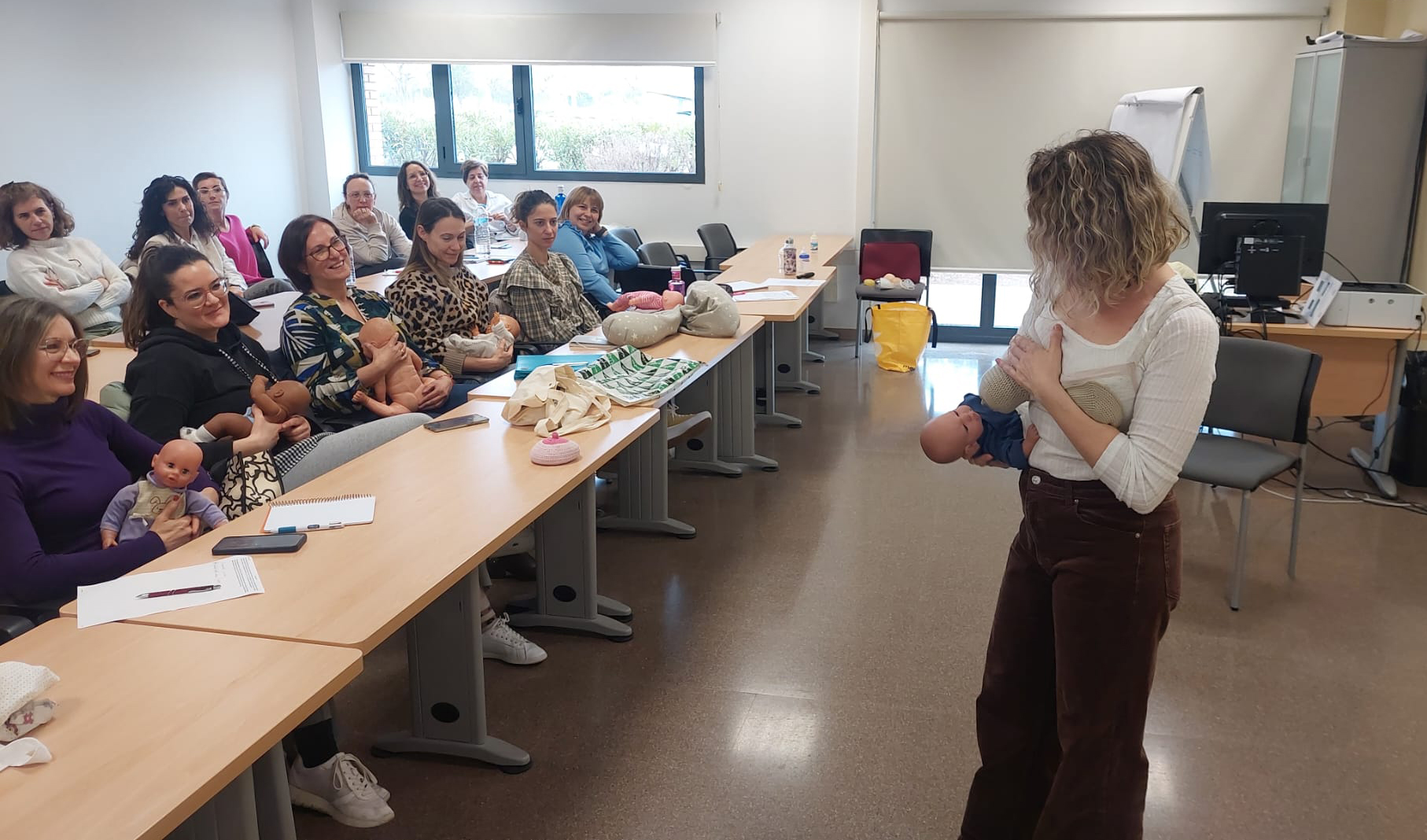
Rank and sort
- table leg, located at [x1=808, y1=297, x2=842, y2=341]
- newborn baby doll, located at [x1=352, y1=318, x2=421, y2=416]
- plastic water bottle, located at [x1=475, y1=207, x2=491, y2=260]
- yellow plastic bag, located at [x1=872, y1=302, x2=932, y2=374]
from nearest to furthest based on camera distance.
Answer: newborn baby doll, located at [x1=352, y1=318, x2=421, y2=416] → plastic water bottle, located at [x1=475, y1=207, x2=491, y2=260] → yellow plastic bag, located at [x1=872, y1=302, x2=932, y2=374] → table leg, located at [x1=808, y1=297, x2=842, y2=341]

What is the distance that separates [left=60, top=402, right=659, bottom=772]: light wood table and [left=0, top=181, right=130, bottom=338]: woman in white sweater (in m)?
2.60

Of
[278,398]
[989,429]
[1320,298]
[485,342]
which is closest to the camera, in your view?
[989,429]

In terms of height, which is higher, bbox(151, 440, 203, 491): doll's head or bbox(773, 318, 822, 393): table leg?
bbox(151, 440, 203, 491): doll's head

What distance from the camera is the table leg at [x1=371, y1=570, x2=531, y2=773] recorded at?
8.38 ft

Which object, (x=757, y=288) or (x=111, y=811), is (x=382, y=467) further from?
(x=757, y=288)

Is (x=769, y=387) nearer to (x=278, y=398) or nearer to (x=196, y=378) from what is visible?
(x=278, y=398)

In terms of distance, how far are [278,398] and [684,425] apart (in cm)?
167

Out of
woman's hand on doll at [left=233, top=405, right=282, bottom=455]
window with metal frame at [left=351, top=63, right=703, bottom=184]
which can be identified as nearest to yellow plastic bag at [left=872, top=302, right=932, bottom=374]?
window with metal frame at [left=351, top=63, right=703, bottom=184]

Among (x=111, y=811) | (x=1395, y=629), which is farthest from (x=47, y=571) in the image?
(x=1395, y=629)

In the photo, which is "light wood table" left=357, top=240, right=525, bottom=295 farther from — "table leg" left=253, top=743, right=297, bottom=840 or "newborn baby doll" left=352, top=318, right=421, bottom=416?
"table leg" left=253, top=743, right=297, bottom=840

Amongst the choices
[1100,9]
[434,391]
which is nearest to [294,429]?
[434,391]

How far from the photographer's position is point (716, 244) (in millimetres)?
7574

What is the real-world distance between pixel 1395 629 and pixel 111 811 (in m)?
3.59

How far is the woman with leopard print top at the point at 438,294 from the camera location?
4.15 m
